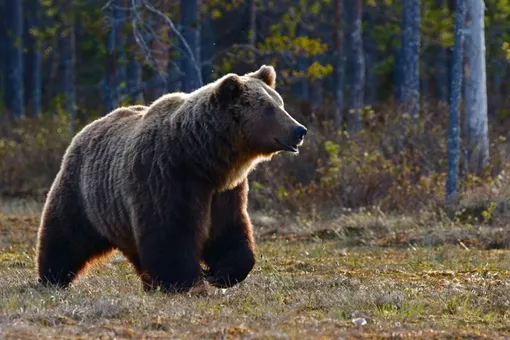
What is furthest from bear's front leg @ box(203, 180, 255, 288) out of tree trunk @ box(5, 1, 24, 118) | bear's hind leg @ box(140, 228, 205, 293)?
tree trunk @ box(5, 1, 24, 118)

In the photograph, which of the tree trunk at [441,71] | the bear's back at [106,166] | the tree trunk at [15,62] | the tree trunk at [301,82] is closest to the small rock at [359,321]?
the bear's back at [106,166]

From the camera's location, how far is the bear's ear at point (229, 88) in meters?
7.78

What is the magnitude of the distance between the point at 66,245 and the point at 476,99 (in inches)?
346

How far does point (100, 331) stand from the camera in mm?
6070

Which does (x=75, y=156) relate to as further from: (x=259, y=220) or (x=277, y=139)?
(x=259, y=220)

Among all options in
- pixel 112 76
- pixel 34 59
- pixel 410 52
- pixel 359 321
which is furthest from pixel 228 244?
pixel 34 59

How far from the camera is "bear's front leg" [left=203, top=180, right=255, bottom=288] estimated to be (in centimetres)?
783

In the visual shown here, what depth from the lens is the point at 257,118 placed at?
25.7 feet

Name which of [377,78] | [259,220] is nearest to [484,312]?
[259,220]

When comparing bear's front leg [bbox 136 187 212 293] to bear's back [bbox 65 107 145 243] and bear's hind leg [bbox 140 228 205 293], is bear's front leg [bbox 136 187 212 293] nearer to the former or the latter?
bear's hind leg [bbox 140 228 205 293]

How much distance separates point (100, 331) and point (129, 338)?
0.75ft

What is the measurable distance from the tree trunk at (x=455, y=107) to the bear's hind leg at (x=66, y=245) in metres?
5.93

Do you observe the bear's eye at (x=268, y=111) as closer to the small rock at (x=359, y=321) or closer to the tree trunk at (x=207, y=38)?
the small rock at (x=359, y=321)

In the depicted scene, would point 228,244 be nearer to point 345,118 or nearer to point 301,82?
point 345,118
